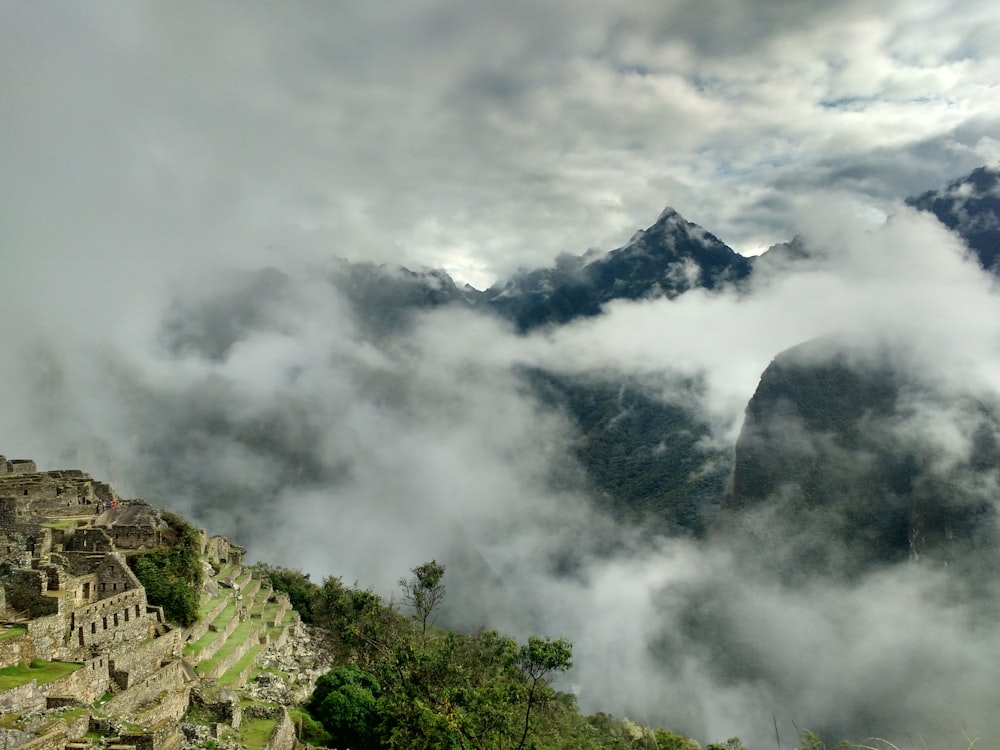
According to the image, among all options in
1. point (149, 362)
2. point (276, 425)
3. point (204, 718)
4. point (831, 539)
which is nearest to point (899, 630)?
point (831, 539)

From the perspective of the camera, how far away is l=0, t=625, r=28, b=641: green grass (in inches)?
823

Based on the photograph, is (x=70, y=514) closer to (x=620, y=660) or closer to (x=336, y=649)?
(x=336, y=649)

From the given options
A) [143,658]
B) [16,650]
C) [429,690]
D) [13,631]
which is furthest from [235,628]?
[16,650]

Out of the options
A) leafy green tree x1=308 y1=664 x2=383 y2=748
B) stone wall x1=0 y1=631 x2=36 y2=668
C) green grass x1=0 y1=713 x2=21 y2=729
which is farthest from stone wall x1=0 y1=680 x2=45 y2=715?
leafy green tree x1=308 y1=664 x2=383 y2=748

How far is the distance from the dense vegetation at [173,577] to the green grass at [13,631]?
8.71 metres

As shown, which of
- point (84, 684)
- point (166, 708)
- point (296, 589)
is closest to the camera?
point (84, 684)

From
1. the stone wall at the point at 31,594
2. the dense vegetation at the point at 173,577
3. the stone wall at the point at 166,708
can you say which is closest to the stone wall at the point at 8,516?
the dense vegetation at the point at 173,577

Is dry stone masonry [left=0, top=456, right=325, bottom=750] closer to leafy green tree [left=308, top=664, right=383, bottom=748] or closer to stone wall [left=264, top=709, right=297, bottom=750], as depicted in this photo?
stone wall [left=264, top=709, right=297, bottom=750]

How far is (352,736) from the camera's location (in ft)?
106

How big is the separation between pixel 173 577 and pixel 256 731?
9.37 metres

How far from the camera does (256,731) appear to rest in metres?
26.2

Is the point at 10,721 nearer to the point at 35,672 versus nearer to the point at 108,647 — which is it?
the point at 35,672

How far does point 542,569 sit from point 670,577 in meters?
41.0

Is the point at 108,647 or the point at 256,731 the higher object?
the point at 108,647
